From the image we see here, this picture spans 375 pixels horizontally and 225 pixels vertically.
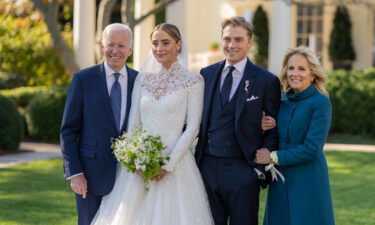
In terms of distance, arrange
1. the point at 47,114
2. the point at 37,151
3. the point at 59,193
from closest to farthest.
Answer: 1. the point at 59,193
2. the point at 37,151
3. the point at 47,114

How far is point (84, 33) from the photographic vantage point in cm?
1595

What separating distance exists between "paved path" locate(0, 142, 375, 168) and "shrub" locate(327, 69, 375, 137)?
121 cm

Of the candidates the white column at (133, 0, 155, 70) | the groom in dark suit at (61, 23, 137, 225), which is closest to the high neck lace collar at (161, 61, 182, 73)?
the groom in dark suit at (61, 23, 137, 225)

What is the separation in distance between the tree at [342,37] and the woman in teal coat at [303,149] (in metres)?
15.8

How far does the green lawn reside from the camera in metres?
6.73

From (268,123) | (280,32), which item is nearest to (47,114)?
(280,32)

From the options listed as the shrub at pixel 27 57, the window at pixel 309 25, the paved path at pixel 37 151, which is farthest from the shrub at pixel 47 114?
the window at pixel 309 25

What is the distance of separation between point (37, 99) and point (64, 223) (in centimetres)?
644

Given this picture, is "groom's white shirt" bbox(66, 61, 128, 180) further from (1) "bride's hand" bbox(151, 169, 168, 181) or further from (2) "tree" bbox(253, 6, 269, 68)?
(2) "tree" bbox(253, 6, 269, 68)

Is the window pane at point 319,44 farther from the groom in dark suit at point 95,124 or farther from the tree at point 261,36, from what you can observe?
the groom in dark suit at point 95,124

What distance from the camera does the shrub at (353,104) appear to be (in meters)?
12.8

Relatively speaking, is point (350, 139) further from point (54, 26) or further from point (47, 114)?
point (54, 26)

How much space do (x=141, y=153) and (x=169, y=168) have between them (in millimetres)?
292

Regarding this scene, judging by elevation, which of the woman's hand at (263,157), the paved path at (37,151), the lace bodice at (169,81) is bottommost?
the paved path at (37,151)
